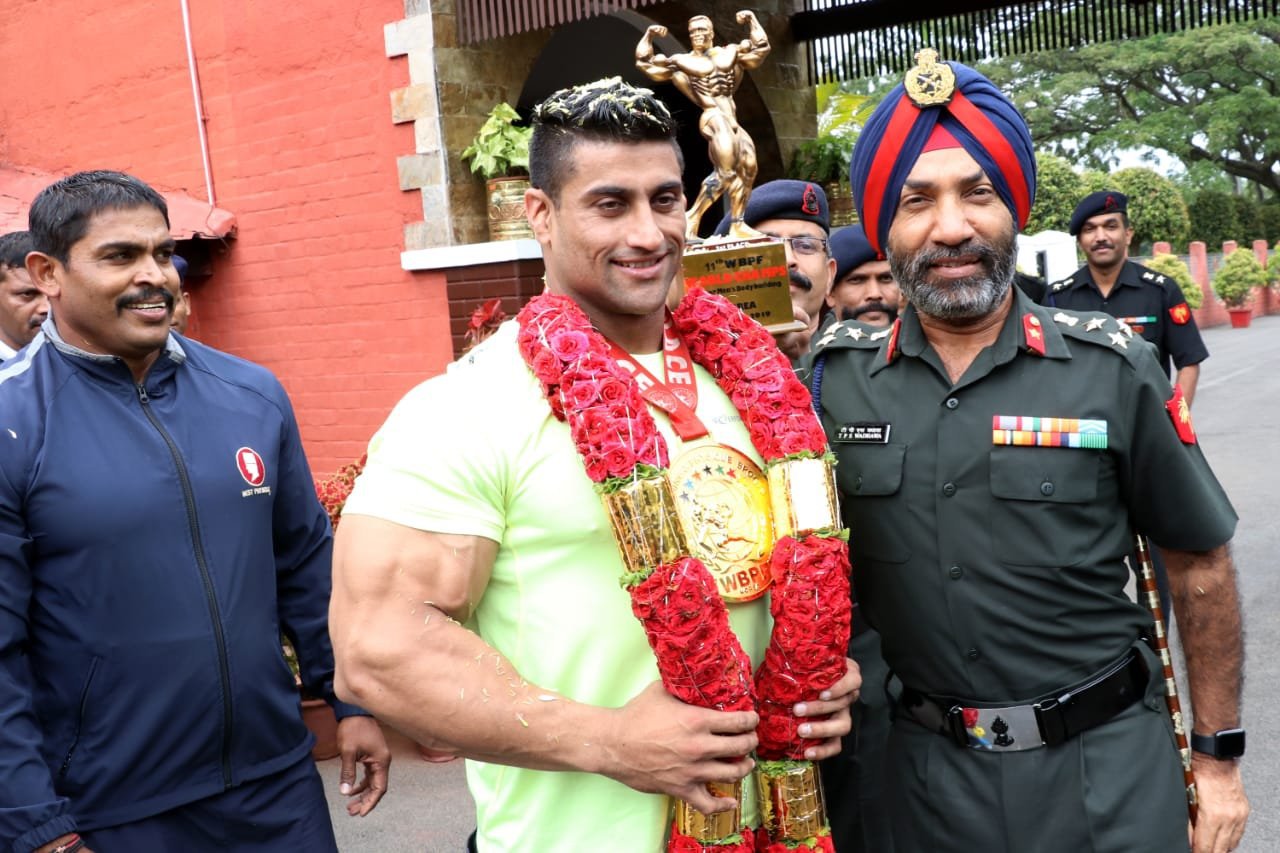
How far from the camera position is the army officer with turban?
228 centimetres

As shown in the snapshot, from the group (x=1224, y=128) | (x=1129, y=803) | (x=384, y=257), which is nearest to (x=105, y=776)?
(x=1129, y=803)

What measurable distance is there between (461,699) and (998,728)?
1111 mm

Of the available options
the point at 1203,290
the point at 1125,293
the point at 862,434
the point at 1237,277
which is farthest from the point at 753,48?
the point at 1203,290

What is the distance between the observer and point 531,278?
22.9ft

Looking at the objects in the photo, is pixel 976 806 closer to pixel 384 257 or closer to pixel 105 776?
pixel 105 776

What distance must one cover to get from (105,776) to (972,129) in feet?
7.45

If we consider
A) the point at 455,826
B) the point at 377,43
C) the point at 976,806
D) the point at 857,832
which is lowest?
the point at 455,826

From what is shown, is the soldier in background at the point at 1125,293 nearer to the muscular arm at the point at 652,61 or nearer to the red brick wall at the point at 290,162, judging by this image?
the red brick wall at the point at 290,162

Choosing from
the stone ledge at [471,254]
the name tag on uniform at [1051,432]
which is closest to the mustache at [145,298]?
the name tag on uniform at [1051,432]

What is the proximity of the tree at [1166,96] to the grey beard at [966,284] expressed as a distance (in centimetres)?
3368

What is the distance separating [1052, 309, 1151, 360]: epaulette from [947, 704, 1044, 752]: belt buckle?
2.42 ft

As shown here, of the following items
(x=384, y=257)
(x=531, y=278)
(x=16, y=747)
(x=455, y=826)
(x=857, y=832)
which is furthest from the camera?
(x=384, y=257)

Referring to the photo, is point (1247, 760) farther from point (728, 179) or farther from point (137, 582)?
point (137, 582)

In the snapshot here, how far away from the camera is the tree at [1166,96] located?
32312 mm
